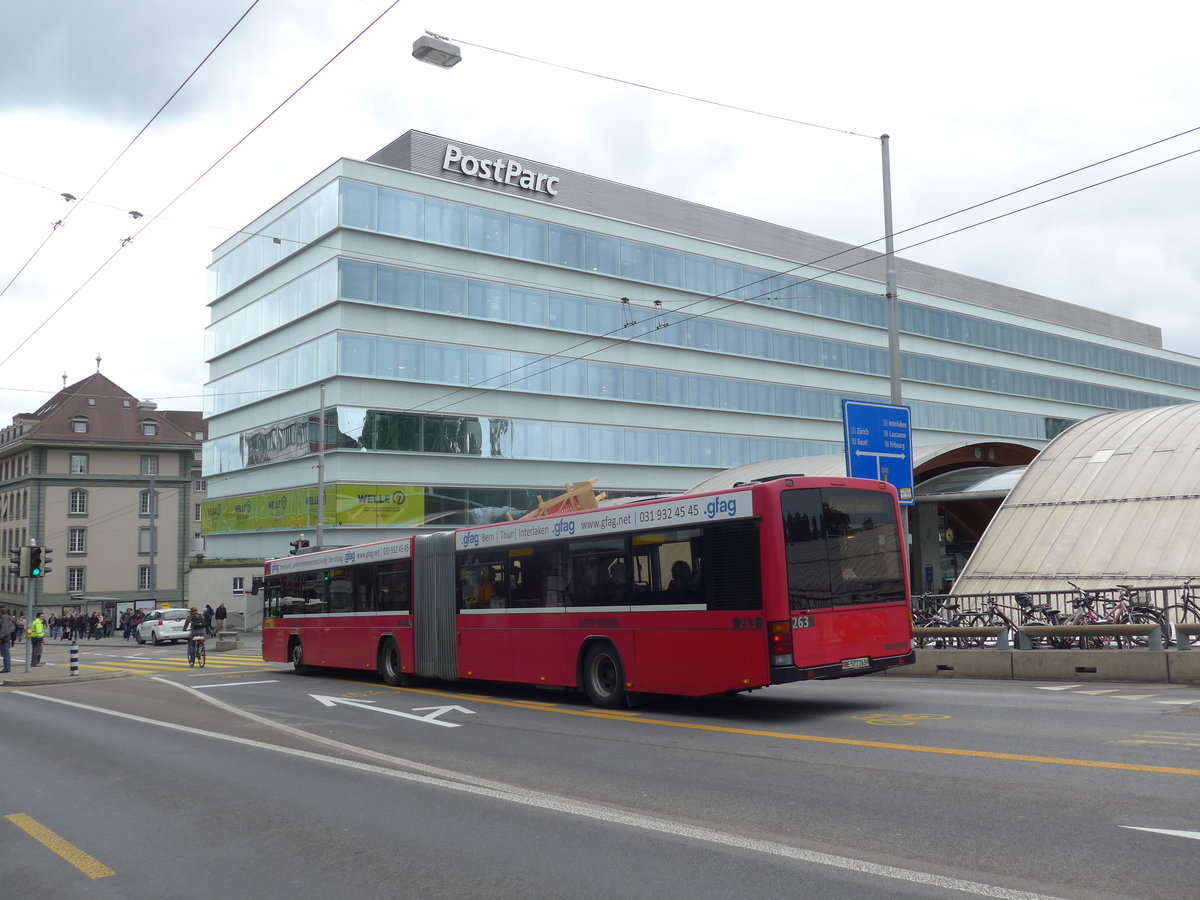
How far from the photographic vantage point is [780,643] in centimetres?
1177

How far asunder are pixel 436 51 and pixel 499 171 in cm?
3437

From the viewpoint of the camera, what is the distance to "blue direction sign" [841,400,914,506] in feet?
66.1

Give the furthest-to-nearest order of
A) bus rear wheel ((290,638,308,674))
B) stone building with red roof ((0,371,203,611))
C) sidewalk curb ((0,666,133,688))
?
stone building with red roof ((0,371,203,611)) < sidewalk curb ((0,666,133,688)) < bus rear wheel ((290,638,308,674))

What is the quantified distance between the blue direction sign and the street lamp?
9.67 meters

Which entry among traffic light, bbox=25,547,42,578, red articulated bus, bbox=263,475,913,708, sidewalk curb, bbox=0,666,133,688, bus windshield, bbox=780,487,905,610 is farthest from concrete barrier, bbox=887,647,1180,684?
traffic light, bbox=25,547,42,578

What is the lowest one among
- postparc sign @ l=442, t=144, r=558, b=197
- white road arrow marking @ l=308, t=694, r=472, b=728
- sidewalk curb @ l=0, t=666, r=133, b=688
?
sidewalk curb @ l=0, t=666, r=133, b=688

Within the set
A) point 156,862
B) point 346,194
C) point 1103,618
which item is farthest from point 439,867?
point 346,194

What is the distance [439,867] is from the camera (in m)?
6.26

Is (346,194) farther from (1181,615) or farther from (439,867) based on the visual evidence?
(439,867)

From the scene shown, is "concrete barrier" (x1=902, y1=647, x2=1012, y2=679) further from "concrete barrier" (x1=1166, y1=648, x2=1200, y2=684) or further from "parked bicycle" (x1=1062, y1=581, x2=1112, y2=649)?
"concrete barrier" (x1=1166, y1=648, x2=1200, y2=684)

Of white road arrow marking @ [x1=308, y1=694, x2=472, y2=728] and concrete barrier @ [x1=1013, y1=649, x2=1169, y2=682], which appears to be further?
concrete barrier @ [x1=1013, y1=649, x2=1169, y2=682]

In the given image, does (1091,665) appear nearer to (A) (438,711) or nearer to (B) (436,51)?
(A) (438,711)

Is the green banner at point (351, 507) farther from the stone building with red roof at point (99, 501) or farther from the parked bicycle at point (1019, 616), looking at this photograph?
the stone building with red roof at point (99, 501)

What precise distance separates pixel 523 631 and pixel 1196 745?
368 inches
